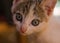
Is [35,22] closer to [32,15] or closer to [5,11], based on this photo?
[32,15]

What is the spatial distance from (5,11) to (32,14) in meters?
0.14

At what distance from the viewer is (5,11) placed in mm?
599

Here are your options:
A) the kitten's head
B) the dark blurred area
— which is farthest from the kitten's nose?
the dark blurred area

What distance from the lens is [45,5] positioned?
0.52 metres

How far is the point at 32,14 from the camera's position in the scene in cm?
51

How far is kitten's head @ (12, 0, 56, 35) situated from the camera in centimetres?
51

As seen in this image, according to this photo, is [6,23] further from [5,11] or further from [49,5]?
[49,5]

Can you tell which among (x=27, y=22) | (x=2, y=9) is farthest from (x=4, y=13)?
(x=27, y=22)

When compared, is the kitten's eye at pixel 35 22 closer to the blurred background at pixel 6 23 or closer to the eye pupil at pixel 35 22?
the eye pupil at pixel 35 22

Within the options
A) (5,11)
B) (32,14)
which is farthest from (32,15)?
(5,11)

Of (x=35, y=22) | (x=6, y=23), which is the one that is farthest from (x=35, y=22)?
(x=6, y=23)

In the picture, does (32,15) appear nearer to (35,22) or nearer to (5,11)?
(35,22)

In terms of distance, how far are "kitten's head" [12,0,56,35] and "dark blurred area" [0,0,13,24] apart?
51 millimetres

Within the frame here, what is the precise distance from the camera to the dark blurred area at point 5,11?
0.59 m
